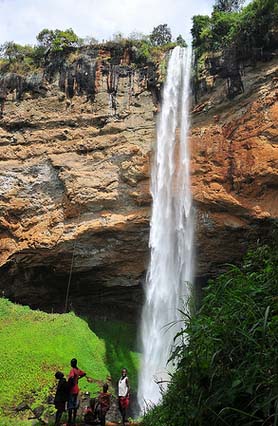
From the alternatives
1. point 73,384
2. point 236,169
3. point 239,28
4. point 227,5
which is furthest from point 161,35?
point 73,384

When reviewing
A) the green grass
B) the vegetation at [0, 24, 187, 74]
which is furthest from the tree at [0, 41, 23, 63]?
the green grass

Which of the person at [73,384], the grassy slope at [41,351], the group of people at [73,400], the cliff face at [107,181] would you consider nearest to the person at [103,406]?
the group of people at [73,400]

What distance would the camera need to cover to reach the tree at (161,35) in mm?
24823

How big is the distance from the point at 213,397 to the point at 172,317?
1455 centimetres

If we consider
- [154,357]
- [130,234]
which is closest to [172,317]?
[154,357]

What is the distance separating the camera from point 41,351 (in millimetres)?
15516

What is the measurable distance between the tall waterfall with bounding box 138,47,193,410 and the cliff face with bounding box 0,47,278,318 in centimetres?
47

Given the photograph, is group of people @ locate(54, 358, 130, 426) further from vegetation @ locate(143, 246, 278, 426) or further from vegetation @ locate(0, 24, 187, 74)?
vegetation @ locate(0, 24, 187, 74)

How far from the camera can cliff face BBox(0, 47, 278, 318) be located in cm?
1694

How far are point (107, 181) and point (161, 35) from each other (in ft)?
40.0

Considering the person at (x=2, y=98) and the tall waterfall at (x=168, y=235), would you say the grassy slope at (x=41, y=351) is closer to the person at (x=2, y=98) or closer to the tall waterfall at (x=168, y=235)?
the tall waterfall at (x=168, y=235)

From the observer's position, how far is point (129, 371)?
56.7 feet

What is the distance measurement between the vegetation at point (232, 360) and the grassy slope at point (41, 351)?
10019mm

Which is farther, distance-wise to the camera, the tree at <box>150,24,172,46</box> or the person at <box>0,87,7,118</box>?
the tree at <box>150,24,172,46</box>
